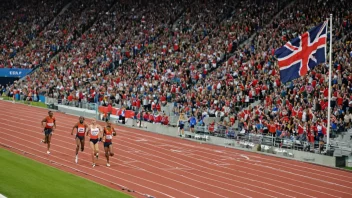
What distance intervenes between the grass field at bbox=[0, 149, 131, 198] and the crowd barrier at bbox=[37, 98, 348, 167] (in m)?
10.7

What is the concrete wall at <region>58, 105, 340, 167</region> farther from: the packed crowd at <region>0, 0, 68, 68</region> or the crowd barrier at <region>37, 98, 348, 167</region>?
the packed crowd at <region>0, 0, 68, 68</region>

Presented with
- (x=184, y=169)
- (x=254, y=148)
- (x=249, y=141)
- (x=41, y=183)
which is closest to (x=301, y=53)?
(x=254, y=148)

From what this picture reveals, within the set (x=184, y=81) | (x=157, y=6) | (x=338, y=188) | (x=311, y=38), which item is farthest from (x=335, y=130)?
(x=157, y=6)

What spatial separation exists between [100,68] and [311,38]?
86.5ft

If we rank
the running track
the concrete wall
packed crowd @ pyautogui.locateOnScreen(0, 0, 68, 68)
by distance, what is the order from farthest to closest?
packed crowd @ pyautogui.locateOnScreen(0, 0, 68, 68)
the concrete wall
the running track

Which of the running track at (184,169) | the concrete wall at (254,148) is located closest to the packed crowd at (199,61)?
the concrete wall at (254,148)

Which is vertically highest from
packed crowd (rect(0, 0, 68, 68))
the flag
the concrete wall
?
packed crowd (rect(0, 0, 68, 68))

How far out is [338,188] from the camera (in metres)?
20.2

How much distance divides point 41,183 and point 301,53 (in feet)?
40.6

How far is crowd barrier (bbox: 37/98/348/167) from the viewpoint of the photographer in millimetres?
25297

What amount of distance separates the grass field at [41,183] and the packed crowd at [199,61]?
469 inches

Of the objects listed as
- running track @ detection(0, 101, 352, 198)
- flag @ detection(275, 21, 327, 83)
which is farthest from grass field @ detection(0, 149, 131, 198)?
flag @ detection(275, 21, 327, 83)

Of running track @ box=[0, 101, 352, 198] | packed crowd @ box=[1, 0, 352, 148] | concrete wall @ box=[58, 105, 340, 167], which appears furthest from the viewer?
packed crowd @ box=[1, 0, 352, 148]

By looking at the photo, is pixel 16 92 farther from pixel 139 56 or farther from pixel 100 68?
pixel 139 56
